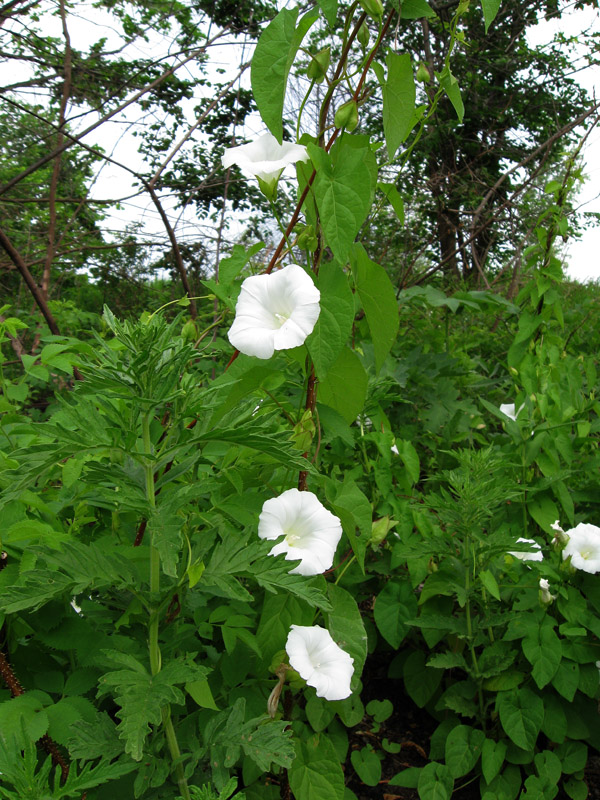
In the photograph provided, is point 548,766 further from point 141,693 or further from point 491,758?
point 141,693

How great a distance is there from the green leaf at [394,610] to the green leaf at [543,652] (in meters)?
0.27

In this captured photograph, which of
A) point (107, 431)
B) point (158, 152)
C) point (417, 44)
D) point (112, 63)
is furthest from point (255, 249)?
point (417, 44)

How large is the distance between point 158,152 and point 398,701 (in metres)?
4.59

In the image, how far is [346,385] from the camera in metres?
1.12

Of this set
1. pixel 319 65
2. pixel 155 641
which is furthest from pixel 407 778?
pixel 319 65

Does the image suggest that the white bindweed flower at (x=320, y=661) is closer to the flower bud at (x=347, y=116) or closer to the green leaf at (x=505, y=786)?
the green leaf at (x=505, y=786)

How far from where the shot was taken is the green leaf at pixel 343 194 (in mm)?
950

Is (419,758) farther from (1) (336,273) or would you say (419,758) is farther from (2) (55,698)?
(1) (336,273)

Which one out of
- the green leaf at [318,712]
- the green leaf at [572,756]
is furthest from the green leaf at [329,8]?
the green leaf at [572,756]

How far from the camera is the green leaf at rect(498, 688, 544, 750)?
1.28 m

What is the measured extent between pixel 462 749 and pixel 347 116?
1328 mm

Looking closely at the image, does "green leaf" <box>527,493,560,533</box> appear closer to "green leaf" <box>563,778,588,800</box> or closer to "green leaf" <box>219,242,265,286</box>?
"green leaf" <box>563,778,588,800</box>

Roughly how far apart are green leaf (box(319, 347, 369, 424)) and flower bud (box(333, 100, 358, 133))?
0.39 metres

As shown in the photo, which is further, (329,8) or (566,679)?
(566,679)
